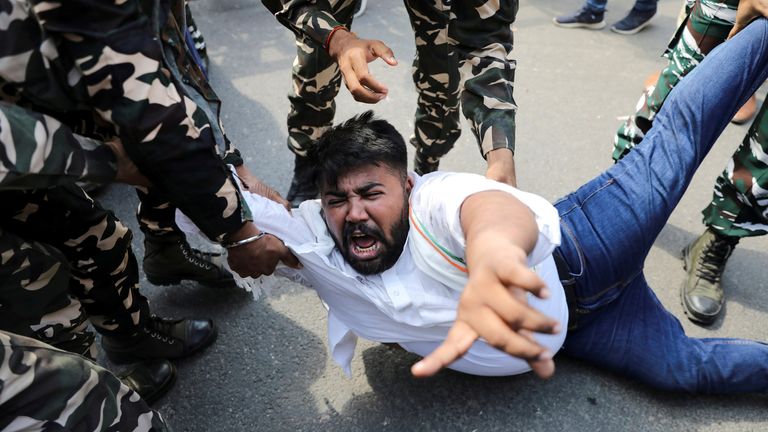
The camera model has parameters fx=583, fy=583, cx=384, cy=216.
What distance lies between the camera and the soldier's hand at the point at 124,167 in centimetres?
131

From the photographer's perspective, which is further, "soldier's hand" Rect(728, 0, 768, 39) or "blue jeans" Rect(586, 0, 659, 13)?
"blue jeans" Rect(586, 0, 659, 13)

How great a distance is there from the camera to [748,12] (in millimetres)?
1914

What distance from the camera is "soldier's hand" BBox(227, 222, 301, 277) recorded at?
1.53 metres

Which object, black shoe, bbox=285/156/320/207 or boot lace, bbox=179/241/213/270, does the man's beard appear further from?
black shoe, bbox=285/156/320/207

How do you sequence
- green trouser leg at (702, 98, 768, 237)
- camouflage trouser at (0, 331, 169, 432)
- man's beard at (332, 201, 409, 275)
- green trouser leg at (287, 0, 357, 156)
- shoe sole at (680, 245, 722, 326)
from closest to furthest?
camouflage trouser at (0, 331, 169, 432) < man's beard at (332, 201, 409, 275) < green trouser leg at (702, 98, 768, 237) < shoe sole at (680, 245, 722, 326) < green trouser leg at (287, 0, 357, 156)

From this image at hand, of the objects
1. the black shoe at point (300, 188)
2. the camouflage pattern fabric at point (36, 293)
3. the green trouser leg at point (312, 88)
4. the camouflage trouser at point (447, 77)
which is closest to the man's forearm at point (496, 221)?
the camouflage trouser at point (447, 77)

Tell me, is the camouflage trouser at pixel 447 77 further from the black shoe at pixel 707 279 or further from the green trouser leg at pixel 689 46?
the black shoe at pixel 707 279

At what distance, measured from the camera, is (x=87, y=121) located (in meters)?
1.49

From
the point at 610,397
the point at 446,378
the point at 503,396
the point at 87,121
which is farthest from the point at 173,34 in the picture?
the point at 610,397

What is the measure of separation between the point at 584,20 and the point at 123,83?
4.02 meters

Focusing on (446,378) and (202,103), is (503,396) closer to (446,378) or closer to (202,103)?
(446,378)

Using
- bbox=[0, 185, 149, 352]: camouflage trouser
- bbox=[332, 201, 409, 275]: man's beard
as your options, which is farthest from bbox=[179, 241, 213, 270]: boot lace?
bbox=[332, 201, 409, 275]: man's beard

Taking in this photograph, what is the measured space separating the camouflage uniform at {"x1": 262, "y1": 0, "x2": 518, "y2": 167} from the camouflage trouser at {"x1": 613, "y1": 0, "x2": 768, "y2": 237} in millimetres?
682

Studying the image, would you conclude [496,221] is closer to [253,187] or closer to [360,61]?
[360,61]
